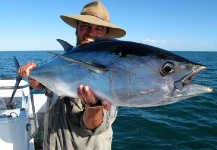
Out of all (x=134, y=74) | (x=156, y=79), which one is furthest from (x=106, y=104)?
(x=156, y=79)

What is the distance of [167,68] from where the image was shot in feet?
5.43

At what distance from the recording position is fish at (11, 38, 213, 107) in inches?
64.1

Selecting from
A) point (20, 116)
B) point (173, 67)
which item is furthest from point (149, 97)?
point (20, 116)

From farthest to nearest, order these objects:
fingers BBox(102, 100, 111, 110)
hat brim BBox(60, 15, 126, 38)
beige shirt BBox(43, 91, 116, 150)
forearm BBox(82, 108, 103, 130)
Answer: beige shirt BBox(43, 91, 116, 150), hat brim BBox(60, 15, 126, 38), forearm BBox(82, 108, 103, 130), fingers BBox(102, 100, 111, 110)

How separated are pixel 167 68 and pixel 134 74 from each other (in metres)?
0.23

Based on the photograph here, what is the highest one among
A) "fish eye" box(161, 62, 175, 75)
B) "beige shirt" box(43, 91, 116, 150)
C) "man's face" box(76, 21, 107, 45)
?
"man's face" box(76, 21, 107, 45)

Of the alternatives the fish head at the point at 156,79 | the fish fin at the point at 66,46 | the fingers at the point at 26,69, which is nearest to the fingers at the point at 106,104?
the fish head at the point at 156,79

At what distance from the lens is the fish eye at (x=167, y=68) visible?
164 centimetres

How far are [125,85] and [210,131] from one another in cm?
829

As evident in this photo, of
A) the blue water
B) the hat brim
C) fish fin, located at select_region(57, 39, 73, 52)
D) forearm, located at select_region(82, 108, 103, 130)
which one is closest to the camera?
fish fin, located at select_region(57, 39, 73, 52)

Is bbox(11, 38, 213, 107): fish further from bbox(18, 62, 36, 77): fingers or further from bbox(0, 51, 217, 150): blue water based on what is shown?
bbox(0, 51, 217, 150): blue water

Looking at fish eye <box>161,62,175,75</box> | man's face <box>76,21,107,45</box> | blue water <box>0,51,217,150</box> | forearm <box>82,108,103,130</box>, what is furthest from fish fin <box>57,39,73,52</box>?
blue water <box>0,51,217,150</box>

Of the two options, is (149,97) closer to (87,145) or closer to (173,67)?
(173,67)

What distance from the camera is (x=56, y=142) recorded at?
2.96 meters
